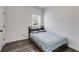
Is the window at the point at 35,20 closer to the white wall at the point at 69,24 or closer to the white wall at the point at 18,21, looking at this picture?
the white wall at the point at 18,21

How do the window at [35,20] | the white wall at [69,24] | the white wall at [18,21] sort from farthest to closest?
the window at [35,20] < the white wall at [18,21] < the white wall at [69,24]

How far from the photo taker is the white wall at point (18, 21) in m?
3.28

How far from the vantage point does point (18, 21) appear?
362cm

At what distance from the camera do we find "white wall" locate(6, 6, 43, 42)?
3277mm

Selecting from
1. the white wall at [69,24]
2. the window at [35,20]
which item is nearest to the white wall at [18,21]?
the window at [35,20]

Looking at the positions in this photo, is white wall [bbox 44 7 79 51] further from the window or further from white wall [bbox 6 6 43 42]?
white wall [bbox 6 6 43 42]

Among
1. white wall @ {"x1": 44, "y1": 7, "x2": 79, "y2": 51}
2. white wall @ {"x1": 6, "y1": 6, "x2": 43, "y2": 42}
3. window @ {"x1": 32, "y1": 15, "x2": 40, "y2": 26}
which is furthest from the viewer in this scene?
window @ {"x1": 32, "y1": 15, "x2": 40, "y2": 26}

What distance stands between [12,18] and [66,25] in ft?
10.6

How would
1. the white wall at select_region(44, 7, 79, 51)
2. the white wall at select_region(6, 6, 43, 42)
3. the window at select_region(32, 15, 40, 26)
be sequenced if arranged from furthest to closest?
the window at select_region(32, 15, 40, 26) < the white wall at select_region(6, 6, 43, 42) < the white wall at select_region(44, 7, 79, 51)

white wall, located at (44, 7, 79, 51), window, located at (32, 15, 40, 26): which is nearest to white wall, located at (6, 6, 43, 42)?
window, located at (32, 15, 40, 26)

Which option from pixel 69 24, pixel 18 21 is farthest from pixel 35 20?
pixel 69 24

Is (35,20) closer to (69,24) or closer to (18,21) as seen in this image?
(18,21)

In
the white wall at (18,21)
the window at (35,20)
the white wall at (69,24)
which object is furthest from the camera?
the window at (35,20)

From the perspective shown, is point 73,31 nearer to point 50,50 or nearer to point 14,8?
point 50,50
